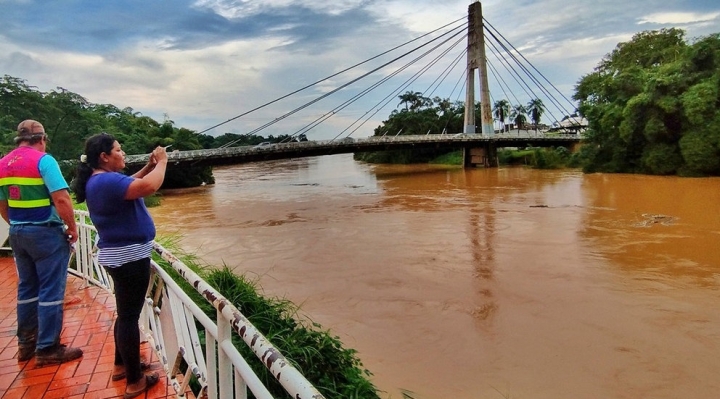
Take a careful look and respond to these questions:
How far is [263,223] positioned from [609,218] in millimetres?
8777

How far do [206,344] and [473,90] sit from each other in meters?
31.1

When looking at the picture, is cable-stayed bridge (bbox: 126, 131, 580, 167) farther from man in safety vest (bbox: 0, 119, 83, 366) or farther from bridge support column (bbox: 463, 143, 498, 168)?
man in safety vest (bbox: 0, 119, 83, 366)

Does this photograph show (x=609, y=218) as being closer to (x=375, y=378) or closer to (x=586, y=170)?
(x=375, y=378)

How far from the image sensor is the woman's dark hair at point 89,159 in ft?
6.33

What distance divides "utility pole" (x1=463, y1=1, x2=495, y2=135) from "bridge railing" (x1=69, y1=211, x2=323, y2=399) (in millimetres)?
29434

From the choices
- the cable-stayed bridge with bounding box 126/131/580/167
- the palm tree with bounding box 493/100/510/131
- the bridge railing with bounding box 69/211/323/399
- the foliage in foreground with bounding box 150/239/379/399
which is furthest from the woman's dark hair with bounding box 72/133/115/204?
the palm tree with bounding box 493/100/510/131

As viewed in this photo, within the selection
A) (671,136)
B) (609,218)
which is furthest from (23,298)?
(671,136)

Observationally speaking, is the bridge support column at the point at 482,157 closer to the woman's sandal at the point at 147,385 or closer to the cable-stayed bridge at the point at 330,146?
the cable-stayed bridge at the point at 330,146

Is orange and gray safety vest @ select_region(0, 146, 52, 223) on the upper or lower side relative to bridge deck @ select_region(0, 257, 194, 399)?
upper

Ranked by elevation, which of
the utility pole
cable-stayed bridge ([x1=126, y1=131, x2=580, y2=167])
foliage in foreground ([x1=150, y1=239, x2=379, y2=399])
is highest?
the utility pole

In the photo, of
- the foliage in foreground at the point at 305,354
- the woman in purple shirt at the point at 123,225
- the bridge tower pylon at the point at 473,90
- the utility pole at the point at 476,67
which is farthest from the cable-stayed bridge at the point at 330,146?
the woman in purple shirt at the point at 123,225

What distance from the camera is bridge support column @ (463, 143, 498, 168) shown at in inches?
1230

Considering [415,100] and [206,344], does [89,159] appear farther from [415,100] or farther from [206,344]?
[415,100]

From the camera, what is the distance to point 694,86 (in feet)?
60.0
